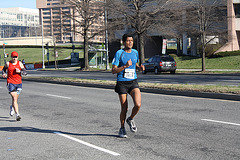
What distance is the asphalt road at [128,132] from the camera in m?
5.98

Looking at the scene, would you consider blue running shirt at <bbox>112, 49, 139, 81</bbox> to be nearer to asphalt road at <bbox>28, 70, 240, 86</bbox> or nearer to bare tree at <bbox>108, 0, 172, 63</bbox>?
asphalt road at <bbox>28, 70, 240, 86</bbox>

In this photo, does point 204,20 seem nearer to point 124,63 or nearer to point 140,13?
point 140,13

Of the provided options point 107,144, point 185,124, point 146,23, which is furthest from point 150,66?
point 107,144

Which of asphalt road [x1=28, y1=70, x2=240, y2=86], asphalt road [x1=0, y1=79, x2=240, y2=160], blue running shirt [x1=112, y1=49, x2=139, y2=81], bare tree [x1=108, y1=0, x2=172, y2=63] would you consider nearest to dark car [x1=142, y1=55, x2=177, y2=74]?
asphalt road [x1=28, y1=70, x2=240, y2=86]

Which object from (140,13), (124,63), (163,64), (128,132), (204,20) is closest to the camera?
(124,63)

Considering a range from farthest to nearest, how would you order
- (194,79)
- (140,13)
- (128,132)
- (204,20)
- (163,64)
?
(140,13) → (163,64) → (204,20) → (194,79) → (128,132)

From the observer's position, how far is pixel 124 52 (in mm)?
6875

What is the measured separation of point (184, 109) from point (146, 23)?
27.2 m

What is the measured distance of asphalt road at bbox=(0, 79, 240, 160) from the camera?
5977mm

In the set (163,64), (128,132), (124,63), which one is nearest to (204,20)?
(163,64)

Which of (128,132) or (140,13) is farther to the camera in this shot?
(140,13)

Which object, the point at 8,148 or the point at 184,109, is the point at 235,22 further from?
the point at 8,148

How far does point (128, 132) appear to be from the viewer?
25.6 feet

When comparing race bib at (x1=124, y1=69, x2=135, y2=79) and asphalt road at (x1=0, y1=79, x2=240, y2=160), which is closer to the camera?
asphalt road at (x1=0, y1=79, x2=240, y2=160)
